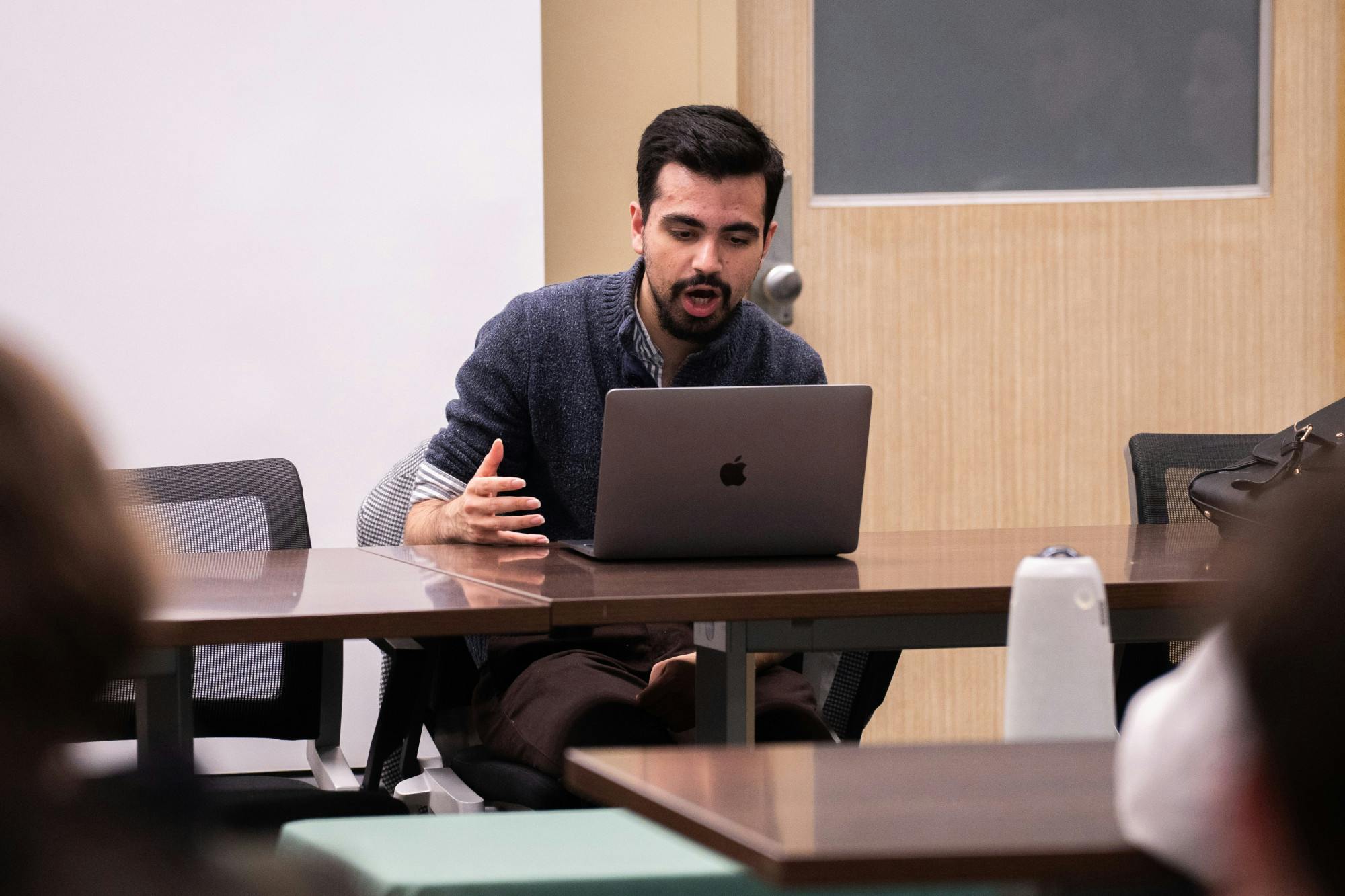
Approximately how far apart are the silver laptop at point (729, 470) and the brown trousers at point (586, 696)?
195mm

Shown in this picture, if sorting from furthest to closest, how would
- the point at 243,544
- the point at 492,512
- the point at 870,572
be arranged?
the point at 243,544 → the point at 492,512 → the point at 870,572

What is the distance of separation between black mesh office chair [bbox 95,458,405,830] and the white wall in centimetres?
83

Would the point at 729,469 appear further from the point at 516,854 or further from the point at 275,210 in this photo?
the point at 275,210

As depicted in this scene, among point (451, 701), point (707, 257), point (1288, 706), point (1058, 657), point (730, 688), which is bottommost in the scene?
point (451, 701)

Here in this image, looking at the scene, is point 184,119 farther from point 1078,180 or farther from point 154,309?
point 1078,180

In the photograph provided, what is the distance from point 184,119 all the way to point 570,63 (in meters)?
0.81

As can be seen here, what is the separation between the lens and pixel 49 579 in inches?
16.8

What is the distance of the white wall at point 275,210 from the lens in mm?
2885

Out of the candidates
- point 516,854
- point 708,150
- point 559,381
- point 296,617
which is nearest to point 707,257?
point 708,150

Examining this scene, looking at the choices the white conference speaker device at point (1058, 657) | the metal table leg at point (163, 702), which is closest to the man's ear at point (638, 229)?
the metal table leg at point (163, 702)

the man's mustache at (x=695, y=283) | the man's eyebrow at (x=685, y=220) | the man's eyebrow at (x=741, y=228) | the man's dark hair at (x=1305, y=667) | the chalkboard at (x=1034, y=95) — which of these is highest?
the chalkboard at (x=1034, y=95)

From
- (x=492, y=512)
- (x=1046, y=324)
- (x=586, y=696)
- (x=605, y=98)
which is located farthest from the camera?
(x=1046, y=324)

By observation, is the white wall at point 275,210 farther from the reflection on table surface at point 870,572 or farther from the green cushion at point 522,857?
the green cushion at point 522,857

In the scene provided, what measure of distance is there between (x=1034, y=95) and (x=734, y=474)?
201 centimetres
